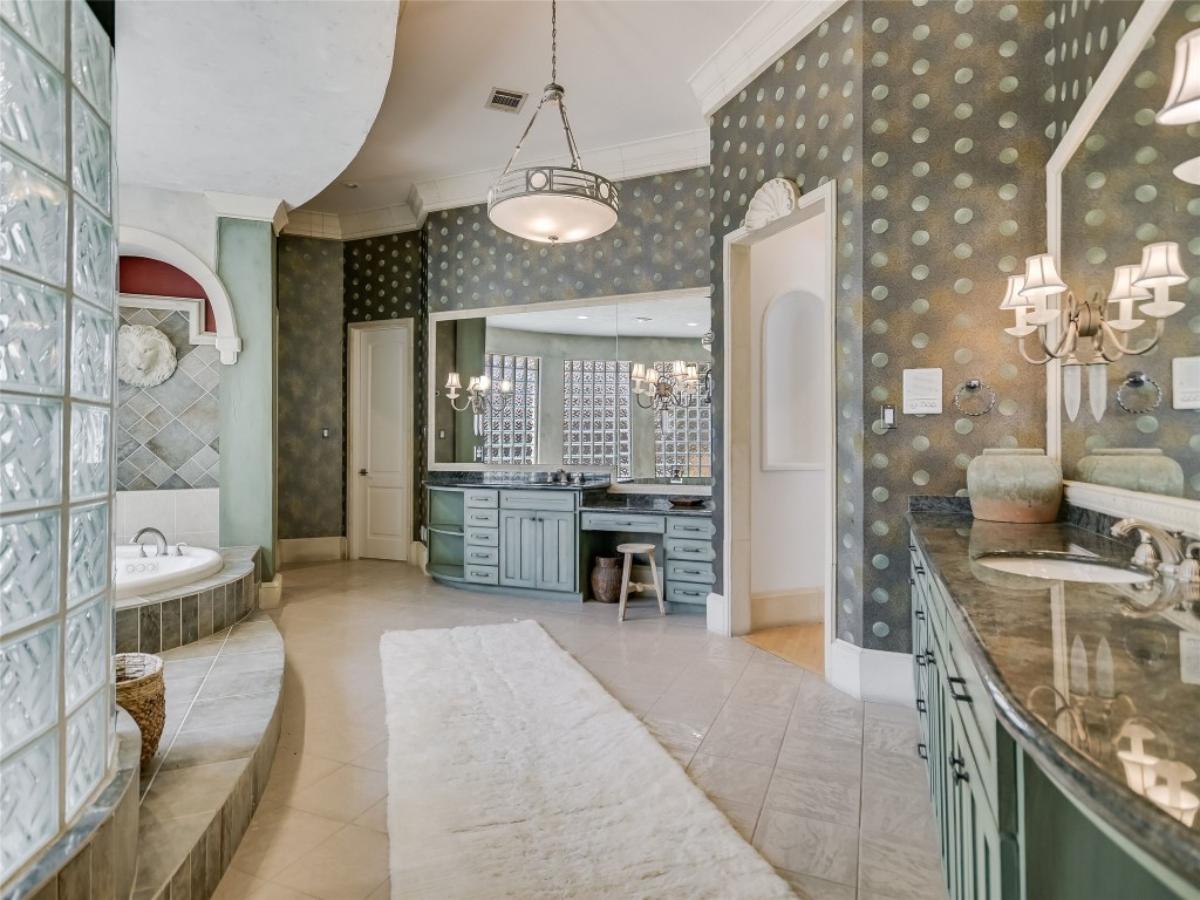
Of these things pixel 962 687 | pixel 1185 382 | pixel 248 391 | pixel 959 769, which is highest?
pixel 248 391

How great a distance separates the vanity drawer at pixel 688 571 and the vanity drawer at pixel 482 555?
149 cm

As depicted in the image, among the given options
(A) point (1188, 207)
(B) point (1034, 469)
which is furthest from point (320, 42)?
(B) point (1034, 469)

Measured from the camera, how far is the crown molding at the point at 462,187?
529 cm

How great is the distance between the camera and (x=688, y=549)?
4.95 meters

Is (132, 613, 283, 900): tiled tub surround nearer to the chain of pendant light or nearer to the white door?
the chain of pendant light

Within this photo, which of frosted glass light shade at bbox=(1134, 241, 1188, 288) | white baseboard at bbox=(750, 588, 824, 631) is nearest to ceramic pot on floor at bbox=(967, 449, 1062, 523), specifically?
frosted glass light shade at bbox=(1134, 241, 1188, 288)

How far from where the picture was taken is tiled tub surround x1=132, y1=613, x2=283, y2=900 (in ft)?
5.72

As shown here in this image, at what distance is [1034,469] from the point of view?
258 cm

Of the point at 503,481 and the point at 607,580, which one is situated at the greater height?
the point at 503,481

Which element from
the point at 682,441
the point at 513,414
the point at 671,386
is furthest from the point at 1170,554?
the point at 513,414

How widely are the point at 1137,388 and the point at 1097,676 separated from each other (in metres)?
1.73

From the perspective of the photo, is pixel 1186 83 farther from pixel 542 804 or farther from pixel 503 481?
pixel 503 481

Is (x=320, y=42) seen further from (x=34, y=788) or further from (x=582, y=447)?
(x=582, y=447)

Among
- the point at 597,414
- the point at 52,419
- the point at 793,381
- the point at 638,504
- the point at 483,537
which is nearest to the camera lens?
the point at 52,419
